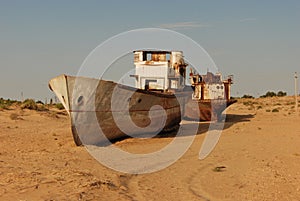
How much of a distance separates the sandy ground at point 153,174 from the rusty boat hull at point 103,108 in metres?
0.55

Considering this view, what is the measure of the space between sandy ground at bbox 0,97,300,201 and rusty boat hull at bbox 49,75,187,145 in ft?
1.80

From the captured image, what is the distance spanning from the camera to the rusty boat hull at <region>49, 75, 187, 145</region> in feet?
40.3

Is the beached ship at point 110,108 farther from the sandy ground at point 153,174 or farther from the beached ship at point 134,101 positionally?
the sandy ground at point 153,174

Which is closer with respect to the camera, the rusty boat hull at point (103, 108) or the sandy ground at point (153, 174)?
the sandy ground at point (153, 174)

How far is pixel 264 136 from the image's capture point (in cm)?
1670

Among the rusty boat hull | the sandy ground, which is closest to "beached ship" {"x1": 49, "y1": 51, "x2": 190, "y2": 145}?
the rusty boat hull

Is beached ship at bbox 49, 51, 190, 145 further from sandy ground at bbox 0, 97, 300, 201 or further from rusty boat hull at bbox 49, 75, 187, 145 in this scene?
sandy ground at bbox 0, 97, 300, 201

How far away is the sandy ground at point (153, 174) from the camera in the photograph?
712 cm

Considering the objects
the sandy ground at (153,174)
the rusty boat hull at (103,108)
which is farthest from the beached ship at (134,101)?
the sandy ground at (153,174)

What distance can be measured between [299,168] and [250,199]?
338 centimetres

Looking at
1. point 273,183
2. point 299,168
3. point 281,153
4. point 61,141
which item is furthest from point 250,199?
point 61,141

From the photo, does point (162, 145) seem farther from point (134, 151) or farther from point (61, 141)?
point (61, 141)

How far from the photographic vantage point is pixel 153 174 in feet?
30.1

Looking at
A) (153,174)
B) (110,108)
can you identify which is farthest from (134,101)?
(153,174)
